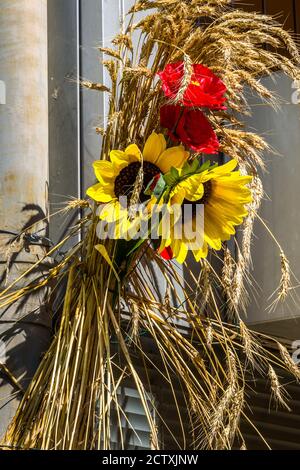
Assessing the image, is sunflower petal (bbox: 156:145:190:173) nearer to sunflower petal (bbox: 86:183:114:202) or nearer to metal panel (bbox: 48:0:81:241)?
sunflower petal (bbox: 86:183:114:202)

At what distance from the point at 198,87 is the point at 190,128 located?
0.38 ft

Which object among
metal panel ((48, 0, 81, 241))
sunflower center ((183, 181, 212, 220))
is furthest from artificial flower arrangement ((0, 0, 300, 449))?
metal panel ((48, 0, 81, 241))

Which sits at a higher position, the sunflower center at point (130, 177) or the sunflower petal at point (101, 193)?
the sunflower center at point (130, 177)

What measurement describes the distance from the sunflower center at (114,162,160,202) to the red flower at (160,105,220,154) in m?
0.10

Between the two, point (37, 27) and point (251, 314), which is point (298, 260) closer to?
point (251, 314)

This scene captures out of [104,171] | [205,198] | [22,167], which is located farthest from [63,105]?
[205,198]

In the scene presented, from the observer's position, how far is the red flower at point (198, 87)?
253cm

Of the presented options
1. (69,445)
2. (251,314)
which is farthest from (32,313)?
(251,314)

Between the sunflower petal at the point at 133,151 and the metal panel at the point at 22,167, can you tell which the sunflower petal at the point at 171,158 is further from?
the metal panel at the point at 22,167

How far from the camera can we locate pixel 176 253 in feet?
8.26

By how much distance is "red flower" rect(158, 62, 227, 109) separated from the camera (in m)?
2.53

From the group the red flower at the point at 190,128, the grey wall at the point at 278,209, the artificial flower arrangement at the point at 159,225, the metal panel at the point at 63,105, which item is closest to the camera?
the artificial flower arrangement at the point at 159,225

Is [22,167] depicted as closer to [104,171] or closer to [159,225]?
[104,171]

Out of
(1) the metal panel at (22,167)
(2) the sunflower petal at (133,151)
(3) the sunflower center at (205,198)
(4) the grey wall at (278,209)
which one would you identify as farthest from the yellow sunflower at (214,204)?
(4) the grey wall at (278,209)
